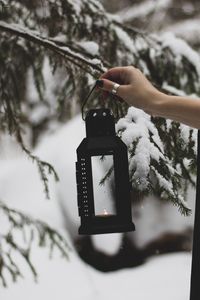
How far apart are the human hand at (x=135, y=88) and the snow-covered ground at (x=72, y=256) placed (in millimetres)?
3002

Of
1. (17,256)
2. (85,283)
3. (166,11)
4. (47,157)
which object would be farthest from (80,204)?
(166,11)

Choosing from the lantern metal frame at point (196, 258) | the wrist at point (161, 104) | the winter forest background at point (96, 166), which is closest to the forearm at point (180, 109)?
the wrist at point (161, 104)

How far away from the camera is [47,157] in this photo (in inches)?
221

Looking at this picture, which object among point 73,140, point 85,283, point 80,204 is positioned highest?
point 73,140

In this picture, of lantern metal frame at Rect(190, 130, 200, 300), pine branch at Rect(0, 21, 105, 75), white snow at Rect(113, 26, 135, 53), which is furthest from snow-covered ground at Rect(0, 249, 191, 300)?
lantern metal frame at Rect(190, 130, 200, 300)

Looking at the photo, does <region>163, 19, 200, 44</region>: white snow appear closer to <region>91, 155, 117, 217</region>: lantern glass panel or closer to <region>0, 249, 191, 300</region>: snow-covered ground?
<region>0, 249, 191, 300</region>: snow-covered ground

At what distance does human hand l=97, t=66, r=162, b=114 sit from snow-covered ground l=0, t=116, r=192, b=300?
3.00 meters

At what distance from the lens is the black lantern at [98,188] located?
1.72 m

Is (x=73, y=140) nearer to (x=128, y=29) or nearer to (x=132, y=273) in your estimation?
(x=132, y=273)

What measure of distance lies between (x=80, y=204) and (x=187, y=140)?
0.85 m

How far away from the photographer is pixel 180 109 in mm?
1514

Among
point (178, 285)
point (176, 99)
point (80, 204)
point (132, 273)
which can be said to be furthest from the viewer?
point (132, 273)

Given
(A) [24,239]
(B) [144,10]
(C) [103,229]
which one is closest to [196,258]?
(C) [103,229]

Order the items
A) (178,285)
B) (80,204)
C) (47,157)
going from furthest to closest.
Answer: (47,157), (178,285), (80,204)
